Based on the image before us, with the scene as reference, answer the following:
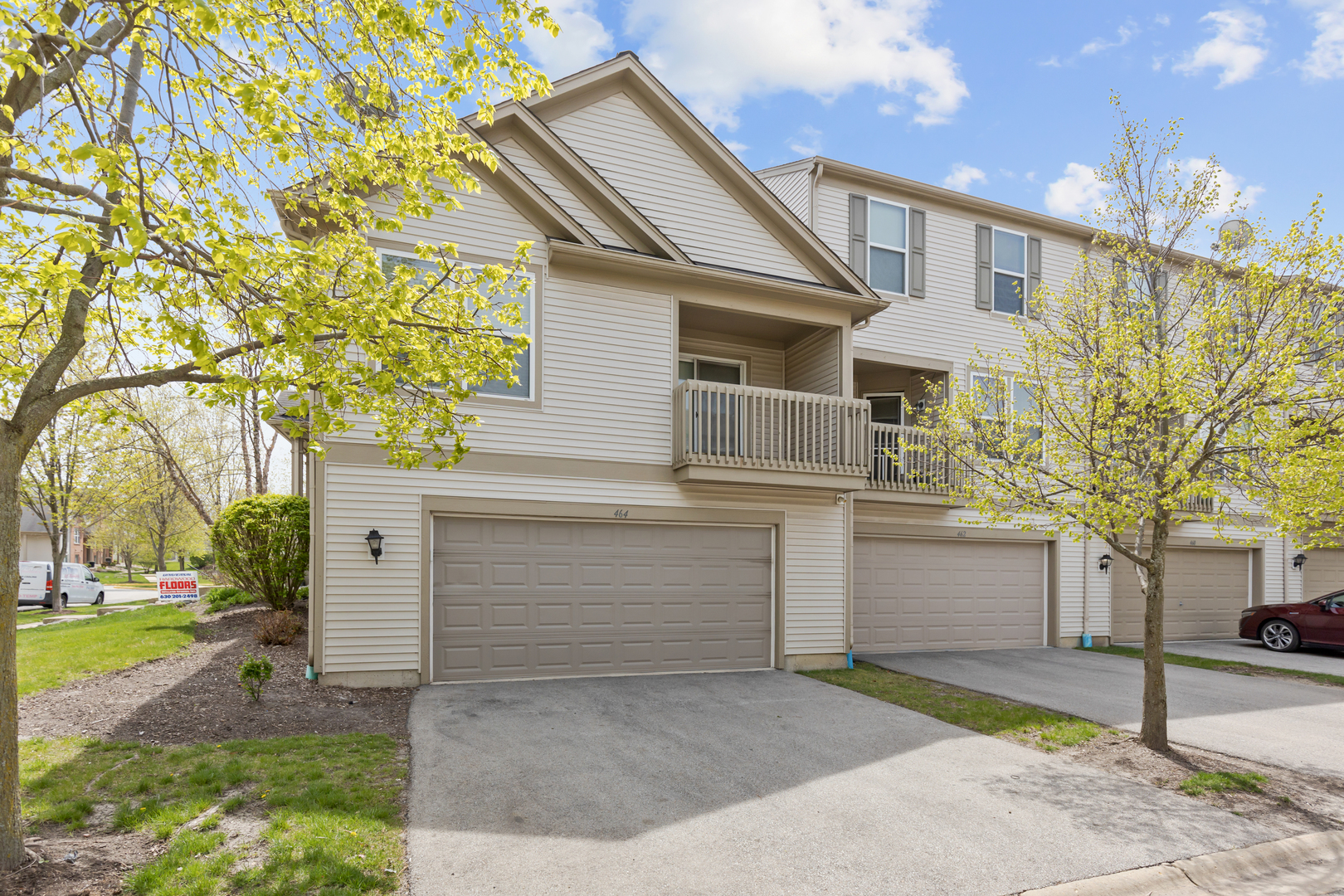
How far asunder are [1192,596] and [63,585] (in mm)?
29829

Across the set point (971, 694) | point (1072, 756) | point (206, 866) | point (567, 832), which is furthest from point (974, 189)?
point (206, 866)

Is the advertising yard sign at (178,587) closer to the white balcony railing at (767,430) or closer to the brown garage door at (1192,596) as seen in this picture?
the white balcony railing at (767,430)

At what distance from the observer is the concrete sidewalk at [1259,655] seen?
12422mm

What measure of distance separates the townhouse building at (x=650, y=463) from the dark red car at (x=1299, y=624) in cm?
615

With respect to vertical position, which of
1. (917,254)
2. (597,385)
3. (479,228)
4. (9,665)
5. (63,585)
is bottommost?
(63,585)

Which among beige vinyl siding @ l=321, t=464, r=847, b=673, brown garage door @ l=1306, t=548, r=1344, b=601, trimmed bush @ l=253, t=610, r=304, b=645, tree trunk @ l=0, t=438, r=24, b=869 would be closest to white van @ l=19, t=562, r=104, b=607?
trimmed bush @ l=253, t=610, r=304, b=645

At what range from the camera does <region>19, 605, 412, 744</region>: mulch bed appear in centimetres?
668

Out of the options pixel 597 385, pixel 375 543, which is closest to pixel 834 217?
pixel 597 385

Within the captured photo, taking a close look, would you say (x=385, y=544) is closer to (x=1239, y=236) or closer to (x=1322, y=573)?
(x=1239, y=236)

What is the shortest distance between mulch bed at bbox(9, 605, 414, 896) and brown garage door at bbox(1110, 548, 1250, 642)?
1398cm

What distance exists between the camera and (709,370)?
12258mm

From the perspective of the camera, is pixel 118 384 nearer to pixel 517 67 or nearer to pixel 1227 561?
pixel 517 67

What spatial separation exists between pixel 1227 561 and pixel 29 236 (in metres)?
21.0

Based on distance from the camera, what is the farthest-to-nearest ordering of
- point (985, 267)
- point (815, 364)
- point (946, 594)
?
1. point (985, 267)
2. point (946, 594)
3. point (815, 364)
